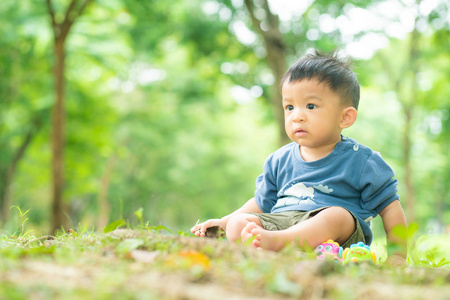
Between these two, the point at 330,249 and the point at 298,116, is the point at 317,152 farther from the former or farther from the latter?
the point at 330,249

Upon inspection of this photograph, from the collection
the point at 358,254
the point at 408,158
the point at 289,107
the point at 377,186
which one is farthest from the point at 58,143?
the point at 408,158

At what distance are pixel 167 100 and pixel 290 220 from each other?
58.6 ft

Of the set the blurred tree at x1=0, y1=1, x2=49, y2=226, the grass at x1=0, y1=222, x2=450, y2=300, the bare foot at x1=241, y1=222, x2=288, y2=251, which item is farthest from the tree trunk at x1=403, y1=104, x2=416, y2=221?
the grass at x1=0, y1=222, x2=450, y2=300

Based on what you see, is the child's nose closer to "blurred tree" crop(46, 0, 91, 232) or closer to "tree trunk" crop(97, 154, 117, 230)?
"blurred tree" crop(46, 0, 91, 232)

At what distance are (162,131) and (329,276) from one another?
67.8 feet

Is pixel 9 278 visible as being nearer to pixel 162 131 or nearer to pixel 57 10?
pixel 57 10

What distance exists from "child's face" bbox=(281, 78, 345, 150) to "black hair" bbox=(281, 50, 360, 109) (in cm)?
4

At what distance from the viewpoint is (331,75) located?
2980 millimetres

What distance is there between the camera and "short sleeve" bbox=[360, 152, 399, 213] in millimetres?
2877

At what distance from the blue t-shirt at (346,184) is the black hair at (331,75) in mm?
312

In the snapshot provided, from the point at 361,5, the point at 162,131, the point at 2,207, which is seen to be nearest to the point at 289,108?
the point at 361,5

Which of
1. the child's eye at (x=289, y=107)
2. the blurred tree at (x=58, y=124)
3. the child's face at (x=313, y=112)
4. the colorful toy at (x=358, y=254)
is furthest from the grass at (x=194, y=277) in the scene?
the blurred tree at (x=58, y=124)

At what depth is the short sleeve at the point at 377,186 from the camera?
2.88 metres

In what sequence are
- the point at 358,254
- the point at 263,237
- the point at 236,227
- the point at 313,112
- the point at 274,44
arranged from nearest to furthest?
the point at 263,237
the point at 358,254
the point at 236,227
the point at 313,112
the point at 274,44
